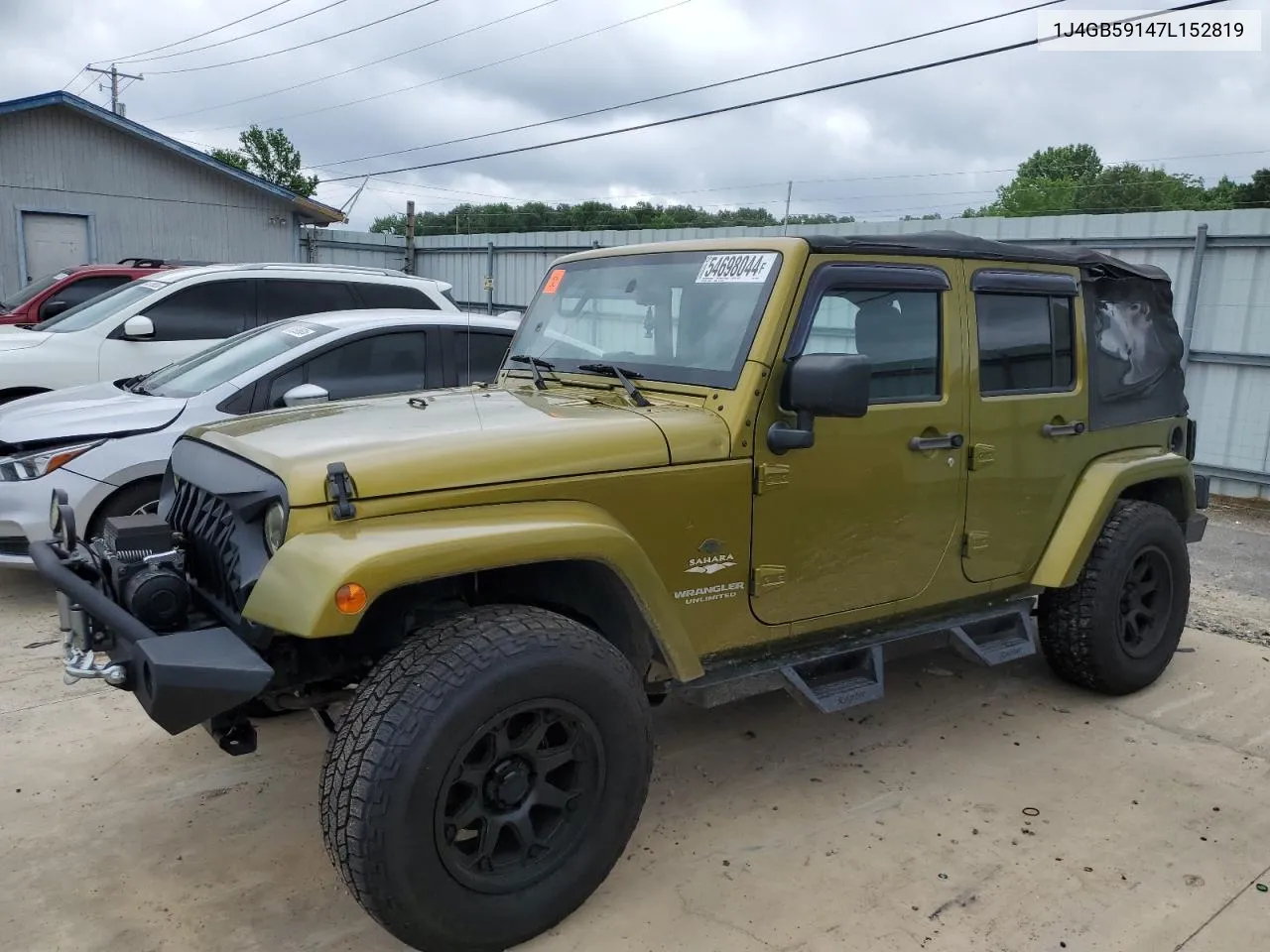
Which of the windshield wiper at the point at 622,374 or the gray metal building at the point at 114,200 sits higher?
the gray metal building at the point at 114,200

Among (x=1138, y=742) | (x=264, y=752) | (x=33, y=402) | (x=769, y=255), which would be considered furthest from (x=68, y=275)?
(x=1138, y=742)

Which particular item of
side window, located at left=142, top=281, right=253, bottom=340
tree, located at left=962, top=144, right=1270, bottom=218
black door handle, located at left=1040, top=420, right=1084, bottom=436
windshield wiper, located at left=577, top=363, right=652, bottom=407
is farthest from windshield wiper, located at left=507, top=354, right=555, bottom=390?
tree, located at left=962, top=144, right=1270, bottom=218

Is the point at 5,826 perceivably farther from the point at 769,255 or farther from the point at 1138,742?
the point at 1138,742

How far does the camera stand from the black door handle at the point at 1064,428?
413 centimetres

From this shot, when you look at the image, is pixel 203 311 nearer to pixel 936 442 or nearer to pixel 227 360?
pixel 227 360

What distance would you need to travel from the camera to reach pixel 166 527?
292cm

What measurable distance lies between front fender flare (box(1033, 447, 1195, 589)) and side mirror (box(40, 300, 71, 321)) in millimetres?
9260

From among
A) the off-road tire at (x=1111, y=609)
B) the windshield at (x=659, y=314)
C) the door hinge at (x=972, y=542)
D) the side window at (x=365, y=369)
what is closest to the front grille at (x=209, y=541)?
the windshield at (x=659, y=314)

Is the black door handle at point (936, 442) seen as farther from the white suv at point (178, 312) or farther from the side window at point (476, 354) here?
the white suv at point (178, 312)

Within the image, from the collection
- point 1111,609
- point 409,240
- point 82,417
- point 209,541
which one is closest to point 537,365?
point 209,541

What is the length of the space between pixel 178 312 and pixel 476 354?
271 centimetres

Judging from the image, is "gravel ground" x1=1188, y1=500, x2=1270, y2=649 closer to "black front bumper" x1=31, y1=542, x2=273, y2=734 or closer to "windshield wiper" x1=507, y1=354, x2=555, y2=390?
"windshield wiper" x1=507, y1=354, x2=555, y2=390

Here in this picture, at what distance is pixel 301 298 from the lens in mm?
7684

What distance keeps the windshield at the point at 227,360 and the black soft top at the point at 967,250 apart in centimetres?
341
